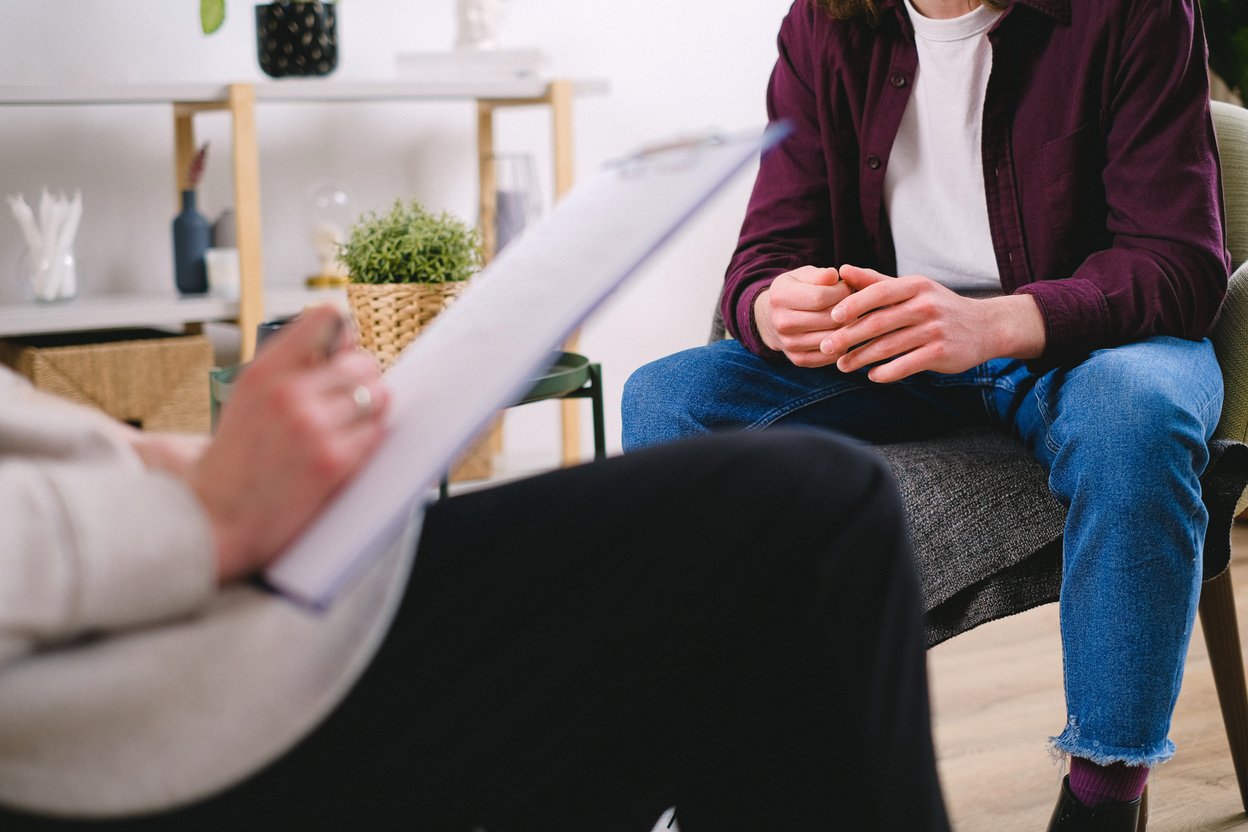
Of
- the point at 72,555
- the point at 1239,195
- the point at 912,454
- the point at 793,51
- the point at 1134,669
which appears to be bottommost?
the point at 1134,669

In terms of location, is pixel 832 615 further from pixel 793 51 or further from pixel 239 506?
pixel 793 51

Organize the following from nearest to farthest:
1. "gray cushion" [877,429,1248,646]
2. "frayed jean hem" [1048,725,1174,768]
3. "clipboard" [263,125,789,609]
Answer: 1. "clipboard" [263,125,789,609]
2. "frayed jean hem" [1048,725,1174,768]
3. "gray cushion" [877,429,1248,646]

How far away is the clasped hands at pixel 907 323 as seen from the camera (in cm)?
117

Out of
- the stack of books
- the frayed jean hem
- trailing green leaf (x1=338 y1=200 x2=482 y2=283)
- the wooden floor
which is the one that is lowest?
the wooden floor

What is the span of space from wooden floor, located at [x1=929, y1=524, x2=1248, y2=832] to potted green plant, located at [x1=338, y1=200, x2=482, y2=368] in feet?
2.77

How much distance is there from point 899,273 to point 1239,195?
1.35ft

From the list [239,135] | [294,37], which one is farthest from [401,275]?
[294,37]

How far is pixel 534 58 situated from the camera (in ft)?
8.17

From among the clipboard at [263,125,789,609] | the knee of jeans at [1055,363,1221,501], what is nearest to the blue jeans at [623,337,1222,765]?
the knee of jeans at [1055,363,1221,501]

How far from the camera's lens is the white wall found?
241 centimetres

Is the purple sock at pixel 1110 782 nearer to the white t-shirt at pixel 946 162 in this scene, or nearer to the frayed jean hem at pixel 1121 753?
the frayed jean hem at pixel 1121 753

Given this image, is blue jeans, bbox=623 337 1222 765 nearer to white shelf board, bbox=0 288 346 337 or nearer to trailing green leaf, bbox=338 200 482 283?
trailing green leaf, bbox=338 200 482 283

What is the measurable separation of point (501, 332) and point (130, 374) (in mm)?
1837

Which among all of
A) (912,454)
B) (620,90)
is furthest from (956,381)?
(620,90)
